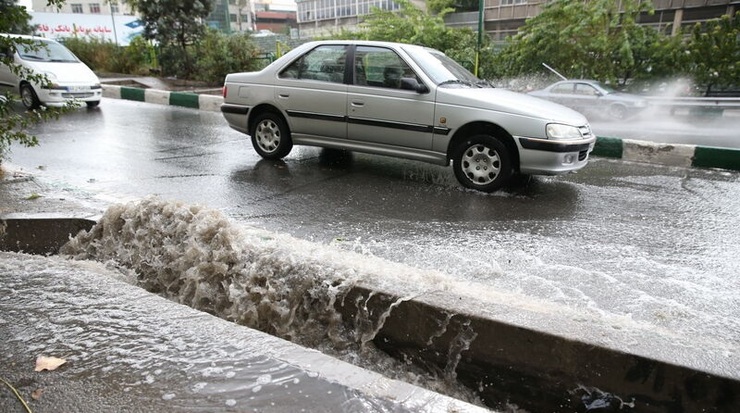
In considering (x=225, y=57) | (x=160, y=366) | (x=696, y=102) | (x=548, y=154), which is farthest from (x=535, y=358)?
(x=225, y=57)

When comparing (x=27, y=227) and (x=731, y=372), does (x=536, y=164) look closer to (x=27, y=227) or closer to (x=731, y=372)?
(x=731, y=372)

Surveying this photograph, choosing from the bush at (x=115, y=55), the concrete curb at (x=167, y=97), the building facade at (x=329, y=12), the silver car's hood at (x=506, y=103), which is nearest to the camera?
the silver car's hood at (x=506, y=103)

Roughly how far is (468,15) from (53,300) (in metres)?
23.2

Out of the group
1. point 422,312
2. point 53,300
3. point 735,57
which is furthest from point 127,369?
point 735,57

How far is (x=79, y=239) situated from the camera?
13.0 feet

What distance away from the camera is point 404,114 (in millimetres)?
5855

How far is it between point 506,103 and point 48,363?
465 centimetres

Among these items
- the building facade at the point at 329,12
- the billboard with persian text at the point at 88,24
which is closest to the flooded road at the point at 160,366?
the billboard with persian text at the point at 88,24

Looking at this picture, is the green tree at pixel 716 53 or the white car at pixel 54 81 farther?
the white car at pixel 54 81

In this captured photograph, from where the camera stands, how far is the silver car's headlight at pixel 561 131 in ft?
17.3

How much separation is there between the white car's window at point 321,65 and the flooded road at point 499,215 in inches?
45.0

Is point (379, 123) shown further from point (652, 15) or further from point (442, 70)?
point (652, 15)

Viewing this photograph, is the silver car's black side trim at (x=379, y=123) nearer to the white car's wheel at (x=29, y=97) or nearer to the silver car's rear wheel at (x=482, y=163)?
the silver car's rear wheel at (x=482, y=163)

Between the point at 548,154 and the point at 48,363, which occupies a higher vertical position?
the point at 548,154
